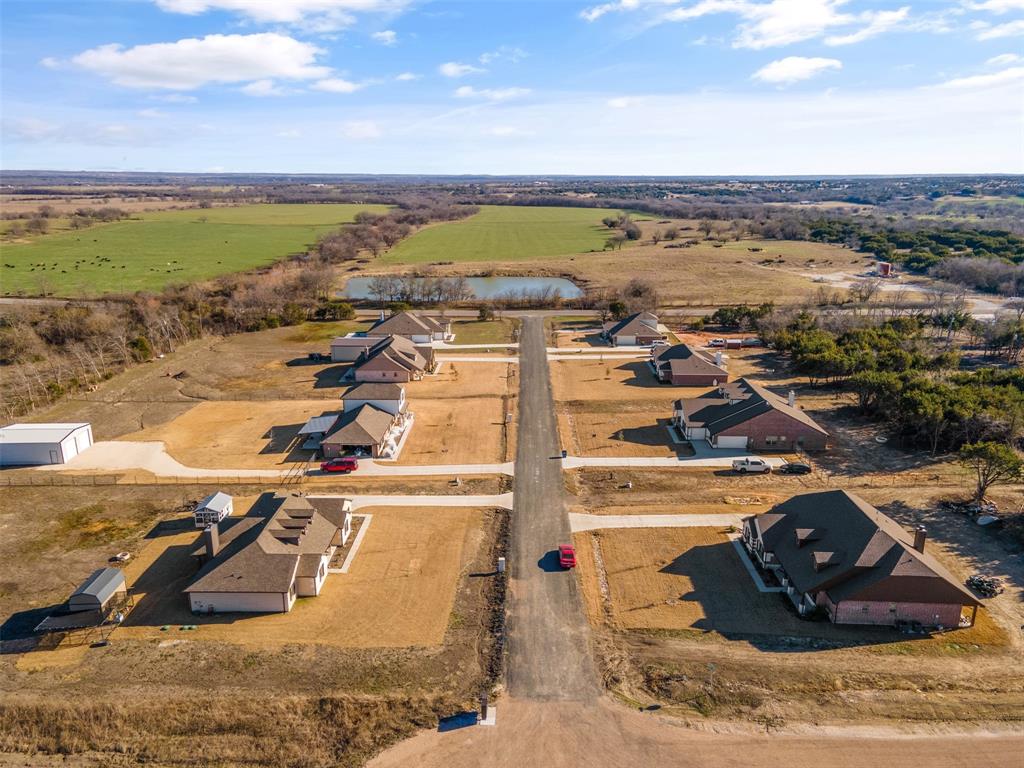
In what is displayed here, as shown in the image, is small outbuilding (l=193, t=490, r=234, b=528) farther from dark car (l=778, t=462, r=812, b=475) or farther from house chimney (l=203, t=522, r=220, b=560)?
dark car (l=778, t=462, r=812, b=475)

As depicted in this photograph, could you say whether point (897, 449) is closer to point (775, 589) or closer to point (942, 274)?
point (775, 589)

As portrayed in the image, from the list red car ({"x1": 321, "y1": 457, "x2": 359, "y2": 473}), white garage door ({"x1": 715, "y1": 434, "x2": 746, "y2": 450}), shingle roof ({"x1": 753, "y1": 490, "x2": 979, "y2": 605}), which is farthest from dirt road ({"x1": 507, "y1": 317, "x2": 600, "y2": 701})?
white garage door ({"x1": 715, "y1": 434, "x2": 746, "y2": 450})

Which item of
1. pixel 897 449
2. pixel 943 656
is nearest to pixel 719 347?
pixel 897 449

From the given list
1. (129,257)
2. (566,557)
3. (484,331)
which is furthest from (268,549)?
(129,257)

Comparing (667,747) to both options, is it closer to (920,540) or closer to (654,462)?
(920,540)

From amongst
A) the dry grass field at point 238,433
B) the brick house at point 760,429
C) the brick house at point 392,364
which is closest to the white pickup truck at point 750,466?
the brick house at point 760,429

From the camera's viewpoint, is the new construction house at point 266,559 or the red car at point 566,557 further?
the red car at point 566,557

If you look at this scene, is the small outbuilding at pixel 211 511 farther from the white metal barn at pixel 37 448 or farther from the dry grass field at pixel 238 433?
the white metal barn at pixel 37 448
